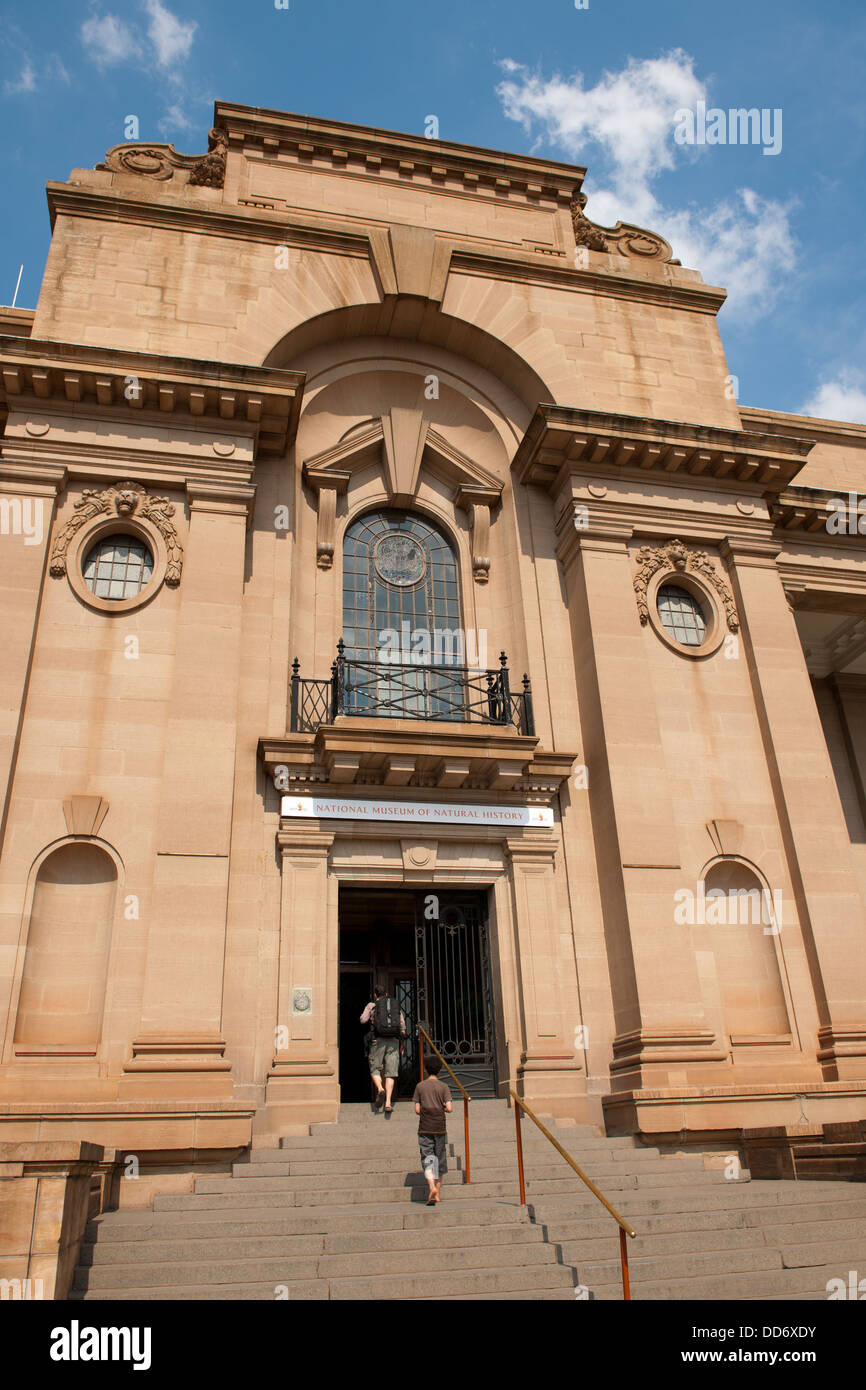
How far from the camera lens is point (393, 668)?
51.1ft

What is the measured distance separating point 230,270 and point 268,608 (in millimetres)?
6438

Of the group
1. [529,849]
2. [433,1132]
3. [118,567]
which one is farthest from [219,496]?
[433,1132]

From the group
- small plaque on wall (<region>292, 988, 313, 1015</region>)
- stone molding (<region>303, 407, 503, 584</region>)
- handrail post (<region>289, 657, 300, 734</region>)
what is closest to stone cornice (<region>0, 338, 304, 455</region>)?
stone molding (<region>303, 407, 503, 584</region>)

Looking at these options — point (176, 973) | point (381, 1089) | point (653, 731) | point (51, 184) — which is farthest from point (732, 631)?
point (51, 184)

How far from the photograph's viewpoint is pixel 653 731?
14.5 meters

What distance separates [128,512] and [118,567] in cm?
85

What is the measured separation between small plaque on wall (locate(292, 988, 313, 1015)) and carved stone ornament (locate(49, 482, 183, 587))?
618 centimetres

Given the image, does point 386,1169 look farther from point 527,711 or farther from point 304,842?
point 527,711

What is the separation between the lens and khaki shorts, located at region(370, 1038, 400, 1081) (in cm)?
1235

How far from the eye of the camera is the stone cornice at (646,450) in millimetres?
16016

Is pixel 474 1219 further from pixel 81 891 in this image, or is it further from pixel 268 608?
pixel 268 608

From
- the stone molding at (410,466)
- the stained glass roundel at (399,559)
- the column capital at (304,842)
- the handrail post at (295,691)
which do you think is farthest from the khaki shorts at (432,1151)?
the stone molding at (410,466)

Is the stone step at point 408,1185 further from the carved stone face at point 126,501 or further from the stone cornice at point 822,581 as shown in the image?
the stone cornice at point 822,581

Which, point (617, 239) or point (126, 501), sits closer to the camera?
point (126, 501)
